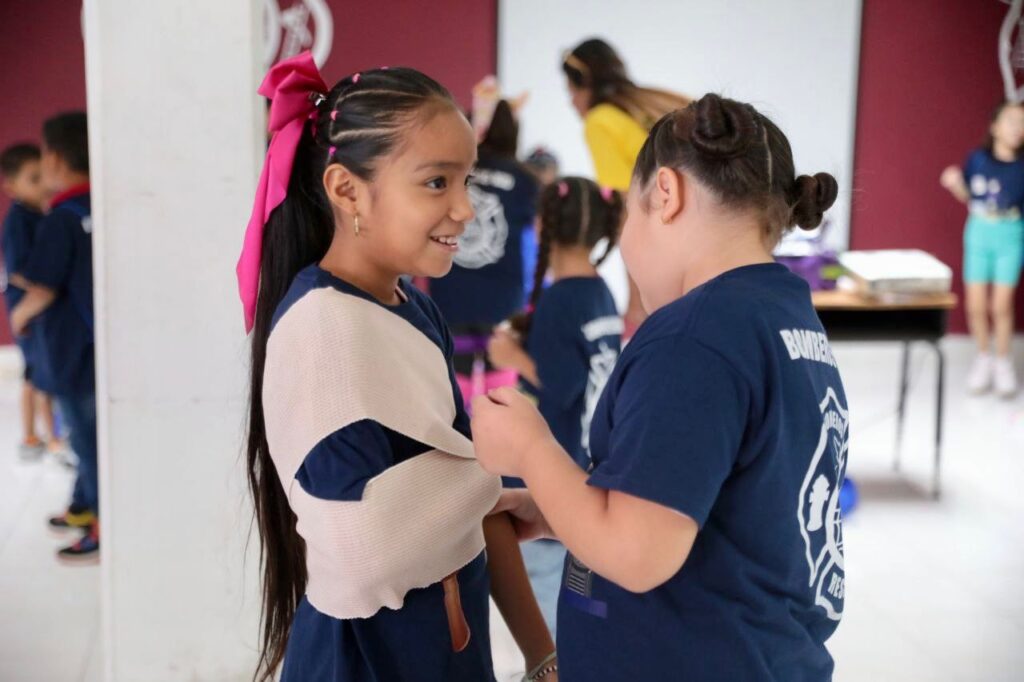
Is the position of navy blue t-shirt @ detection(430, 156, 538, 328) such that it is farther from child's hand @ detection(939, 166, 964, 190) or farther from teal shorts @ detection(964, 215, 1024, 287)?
teal shorts @ detection(964, 215, 1024, 287)

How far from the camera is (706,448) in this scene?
105cm

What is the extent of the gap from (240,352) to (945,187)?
5.57 meters

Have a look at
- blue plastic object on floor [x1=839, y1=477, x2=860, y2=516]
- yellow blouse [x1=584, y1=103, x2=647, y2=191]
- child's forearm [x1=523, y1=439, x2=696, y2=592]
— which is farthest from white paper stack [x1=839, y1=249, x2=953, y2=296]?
child's forearm [x1=523, y1=439, x2=696, y2=592]

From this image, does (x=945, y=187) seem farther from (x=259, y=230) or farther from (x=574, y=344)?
(x=259, y=230)

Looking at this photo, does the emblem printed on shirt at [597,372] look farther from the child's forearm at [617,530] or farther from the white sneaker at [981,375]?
the white sneaker at [981,375]

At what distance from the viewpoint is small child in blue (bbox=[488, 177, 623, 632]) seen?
314cm

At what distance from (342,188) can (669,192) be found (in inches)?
16.9

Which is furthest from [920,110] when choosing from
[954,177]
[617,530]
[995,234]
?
[617,530]

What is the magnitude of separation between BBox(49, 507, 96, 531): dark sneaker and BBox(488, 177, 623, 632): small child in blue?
5.55 feet

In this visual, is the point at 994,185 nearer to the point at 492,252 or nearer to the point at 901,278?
the point at 901,278

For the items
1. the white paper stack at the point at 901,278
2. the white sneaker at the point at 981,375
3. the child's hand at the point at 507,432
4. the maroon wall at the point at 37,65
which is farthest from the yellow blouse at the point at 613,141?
the maroon wall at the point at 37,65

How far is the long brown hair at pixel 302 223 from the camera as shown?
1373 mm

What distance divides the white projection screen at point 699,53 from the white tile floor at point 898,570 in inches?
70.8

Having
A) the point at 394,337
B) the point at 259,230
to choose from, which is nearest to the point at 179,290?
the point at 259,230
